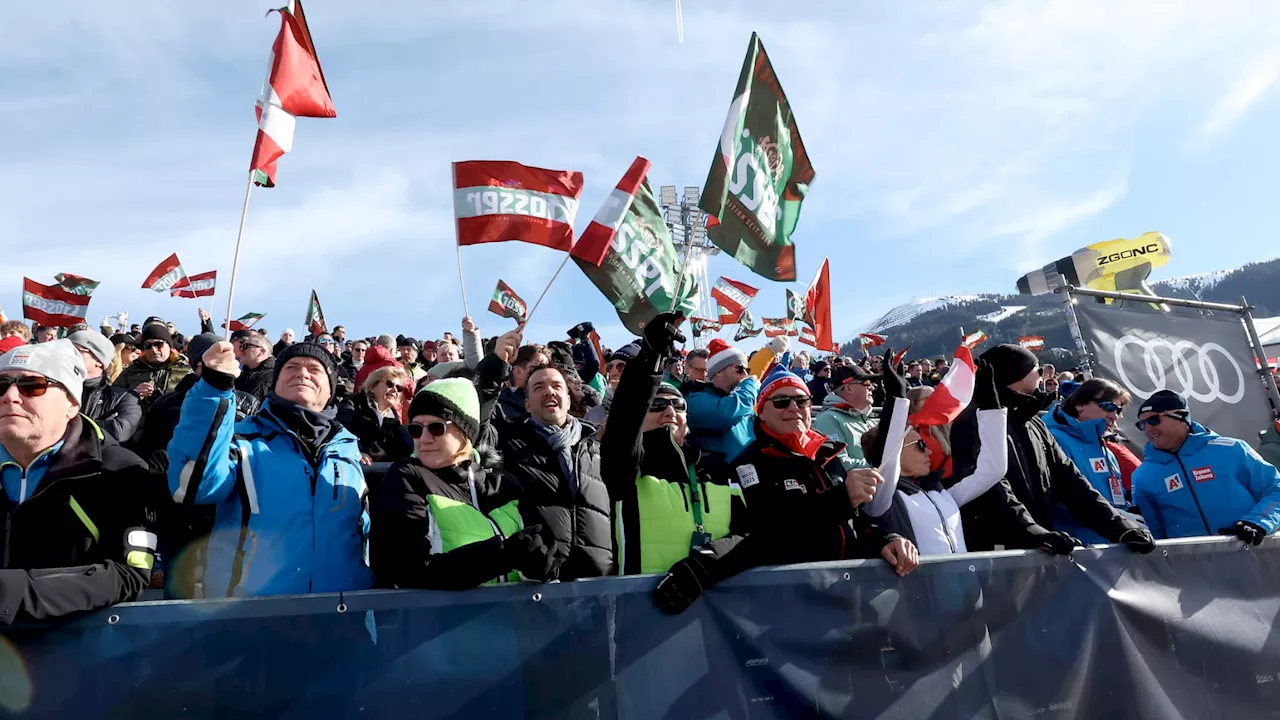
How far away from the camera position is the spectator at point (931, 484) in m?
3.65

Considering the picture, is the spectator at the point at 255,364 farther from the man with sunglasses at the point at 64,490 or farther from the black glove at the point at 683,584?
the black glove at the point at 683,584

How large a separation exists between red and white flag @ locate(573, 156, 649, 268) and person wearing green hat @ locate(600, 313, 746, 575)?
8.77 feet

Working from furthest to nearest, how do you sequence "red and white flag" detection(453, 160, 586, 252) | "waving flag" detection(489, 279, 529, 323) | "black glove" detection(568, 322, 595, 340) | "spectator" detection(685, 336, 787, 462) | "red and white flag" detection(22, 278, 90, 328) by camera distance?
"waving flag" detection(489, 279, 529, 323) < "red and white flag" detection(22, 278, 90, 328) < "black glove" detection(568, 322, 595, 340) < "red and white flag" detection(453, 160, 586, 252) < "spectator" detection(685, 336, 787, 462)

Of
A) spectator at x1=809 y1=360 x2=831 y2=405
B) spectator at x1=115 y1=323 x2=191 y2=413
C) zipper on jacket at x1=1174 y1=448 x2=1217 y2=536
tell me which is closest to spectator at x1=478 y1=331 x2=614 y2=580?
zipper on jacket at x1=1174 y1=448 x2=1217 y2=536

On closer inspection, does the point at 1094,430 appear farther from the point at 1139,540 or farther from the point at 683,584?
the point at 683,584

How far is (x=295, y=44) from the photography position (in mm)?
6289

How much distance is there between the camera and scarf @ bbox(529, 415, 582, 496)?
342 centimetres

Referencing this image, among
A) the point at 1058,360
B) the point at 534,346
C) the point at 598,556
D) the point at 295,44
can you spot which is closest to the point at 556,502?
the point at 598,556

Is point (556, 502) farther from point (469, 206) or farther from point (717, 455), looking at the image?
point (469, 206)

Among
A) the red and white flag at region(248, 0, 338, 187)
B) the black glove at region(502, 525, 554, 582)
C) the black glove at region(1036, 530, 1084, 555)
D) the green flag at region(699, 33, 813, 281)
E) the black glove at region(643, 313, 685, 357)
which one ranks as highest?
the red and white flag at region(248, 0, 338, 187)

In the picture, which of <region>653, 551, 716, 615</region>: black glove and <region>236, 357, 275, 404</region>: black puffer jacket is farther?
<region>236, 357, 275, 404</region>: black puffer jacket

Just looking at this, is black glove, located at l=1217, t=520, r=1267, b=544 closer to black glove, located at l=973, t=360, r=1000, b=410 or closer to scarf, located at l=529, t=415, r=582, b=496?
black glove, located at l=973, t=360, r=1000, b=410

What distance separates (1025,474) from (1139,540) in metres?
0.84

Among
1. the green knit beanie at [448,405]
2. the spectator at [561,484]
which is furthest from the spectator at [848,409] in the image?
the green knit beanie at [448,405]
